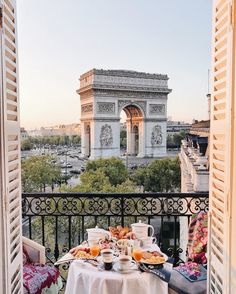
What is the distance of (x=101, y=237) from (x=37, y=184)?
1309 cm

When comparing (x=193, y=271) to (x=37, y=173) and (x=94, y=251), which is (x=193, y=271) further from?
(x=37, y=173)

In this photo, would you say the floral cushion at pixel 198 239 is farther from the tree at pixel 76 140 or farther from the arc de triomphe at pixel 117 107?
the tree at pixel 76 140

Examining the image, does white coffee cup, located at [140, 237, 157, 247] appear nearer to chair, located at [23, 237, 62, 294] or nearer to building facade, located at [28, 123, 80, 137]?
Answer: chair, located at [23, 237, 62, 294]

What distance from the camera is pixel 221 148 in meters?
1.34

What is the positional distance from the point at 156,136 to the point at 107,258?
82.4 feet

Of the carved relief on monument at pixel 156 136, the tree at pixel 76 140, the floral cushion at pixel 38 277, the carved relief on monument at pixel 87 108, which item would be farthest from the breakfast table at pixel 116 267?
the tree at pixel 76 140

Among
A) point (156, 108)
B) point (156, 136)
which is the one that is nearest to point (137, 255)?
point (156, 108)

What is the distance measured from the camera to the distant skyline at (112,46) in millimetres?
11867

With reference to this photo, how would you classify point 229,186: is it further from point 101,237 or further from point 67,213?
point 67,213

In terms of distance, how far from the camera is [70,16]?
Answer: 1298 centimetres

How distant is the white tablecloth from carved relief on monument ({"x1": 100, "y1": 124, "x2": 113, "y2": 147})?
21372mm

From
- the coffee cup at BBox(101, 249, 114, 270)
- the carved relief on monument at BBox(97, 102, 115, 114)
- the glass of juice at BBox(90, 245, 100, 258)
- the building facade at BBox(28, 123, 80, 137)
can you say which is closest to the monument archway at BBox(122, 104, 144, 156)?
the carved relief on monument at BBox(97, 102, 115, 114)

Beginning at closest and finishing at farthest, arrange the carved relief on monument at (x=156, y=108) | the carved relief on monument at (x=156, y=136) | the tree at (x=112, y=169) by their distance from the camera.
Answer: the tree at (x=112, y=169) → the carved relief on monument at (x=156, y=108) → the carved relief on monument at (x=156, y=136)

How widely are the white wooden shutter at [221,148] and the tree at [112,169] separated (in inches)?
585
